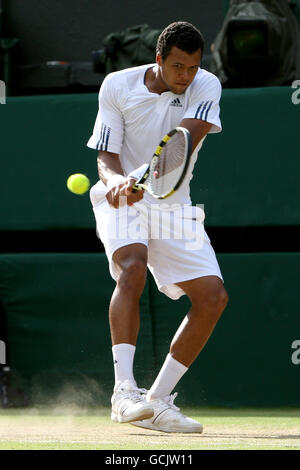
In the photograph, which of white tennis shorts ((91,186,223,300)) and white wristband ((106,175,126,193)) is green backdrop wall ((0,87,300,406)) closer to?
white tennis shorts ((91,186,223,300))

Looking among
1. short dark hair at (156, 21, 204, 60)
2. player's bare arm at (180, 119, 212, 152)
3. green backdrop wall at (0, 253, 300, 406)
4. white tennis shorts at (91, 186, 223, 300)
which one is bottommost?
green backdrop wall at (0, 253, 300, 406)

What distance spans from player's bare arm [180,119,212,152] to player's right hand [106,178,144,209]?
0.37 m

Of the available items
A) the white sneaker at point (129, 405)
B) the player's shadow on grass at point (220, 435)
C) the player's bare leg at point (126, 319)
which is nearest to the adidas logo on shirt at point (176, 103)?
the player's bare leg at point (126, 319)

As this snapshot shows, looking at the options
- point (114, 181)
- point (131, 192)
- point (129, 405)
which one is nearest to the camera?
point (129, 405)

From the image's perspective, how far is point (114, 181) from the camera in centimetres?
414

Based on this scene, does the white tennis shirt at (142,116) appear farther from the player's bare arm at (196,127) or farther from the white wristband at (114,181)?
the white wristband at (114,181)

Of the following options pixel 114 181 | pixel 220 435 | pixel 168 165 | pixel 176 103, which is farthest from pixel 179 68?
pixel 220 435

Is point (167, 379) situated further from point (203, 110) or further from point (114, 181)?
point (203, 110)

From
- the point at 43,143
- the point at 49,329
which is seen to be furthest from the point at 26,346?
the point at 43,143

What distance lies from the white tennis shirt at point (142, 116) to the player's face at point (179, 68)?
0.29 feet

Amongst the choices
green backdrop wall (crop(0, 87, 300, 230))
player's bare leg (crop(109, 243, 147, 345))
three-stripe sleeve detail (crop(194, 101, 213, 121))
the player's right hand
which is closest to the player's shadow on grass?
player's bare leg (crop(109, 243, 147, 345))

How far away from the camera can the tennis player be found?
4.10 metres

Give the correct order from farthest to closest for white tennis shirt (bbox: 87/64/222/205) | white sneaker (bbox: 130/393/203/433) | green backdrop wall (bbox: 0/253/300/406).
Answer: green backdrop wall (bbox: 0/253/300/406) → white tennis shirt (bbox: 87/64/222/205) → white sneaker (bbox: 130/393/203/433)

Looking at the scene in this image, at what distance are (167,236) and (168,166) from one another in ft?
1.00
